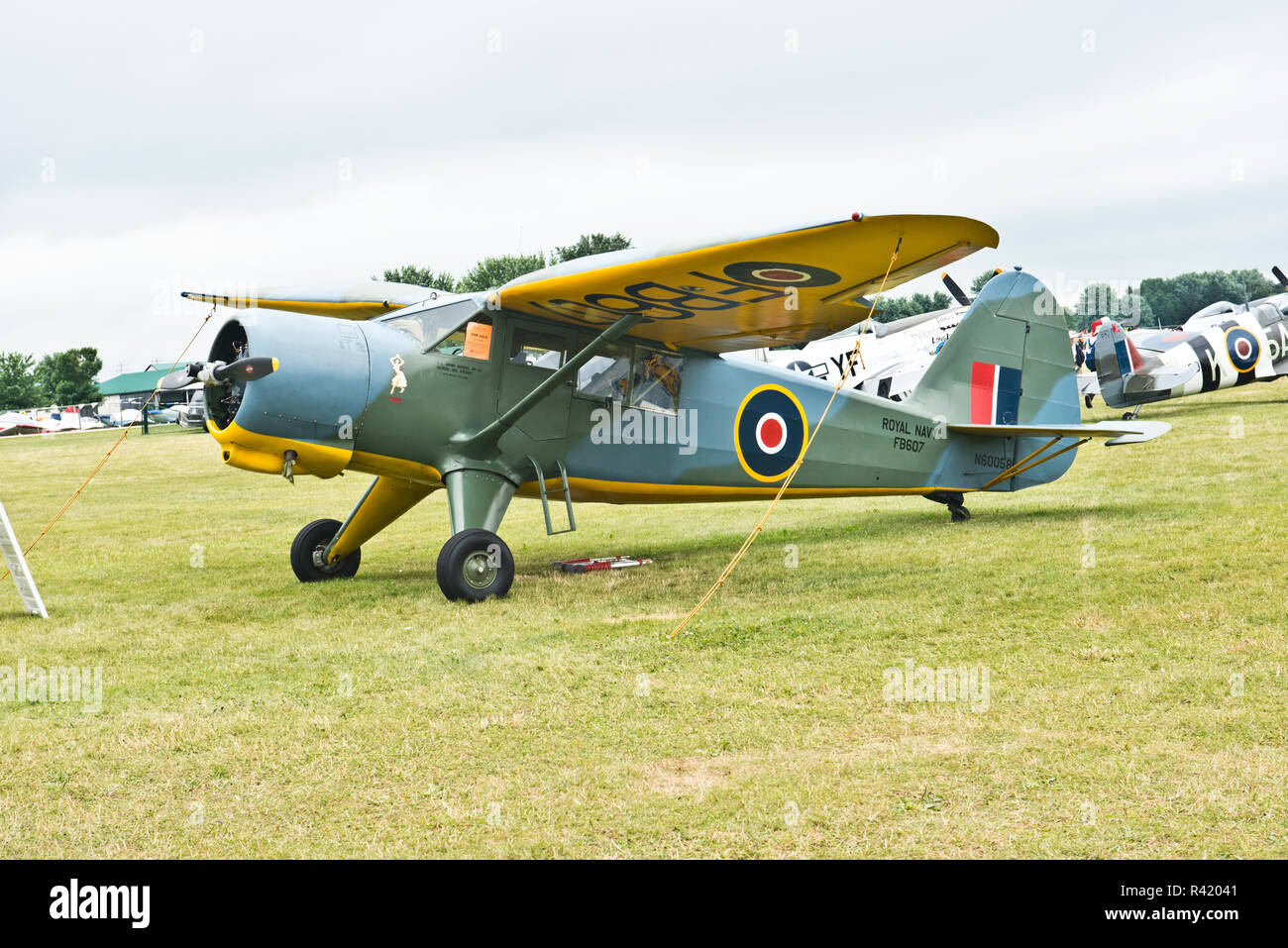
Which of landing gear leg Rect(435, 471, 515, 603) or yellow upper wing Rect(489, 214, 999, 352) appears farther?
landing gear leg Rect(435, 471, 515, 603)

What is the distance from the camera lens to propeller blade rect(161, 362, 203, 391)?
8062mm

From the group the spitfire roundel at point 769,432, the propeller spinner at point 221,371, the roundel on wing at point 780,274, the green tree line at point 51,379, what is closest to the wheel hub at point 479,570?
the propeller spinner at point 221,371

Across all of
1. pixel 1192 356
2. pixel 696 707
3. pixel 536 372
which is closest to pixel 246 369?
pixel 536 372

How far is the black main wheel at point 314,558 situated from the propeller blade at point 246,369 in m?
2.31

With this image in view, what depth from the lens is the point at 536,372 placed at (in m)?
9.42

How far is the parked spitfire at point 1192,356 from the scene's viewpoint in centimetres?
2368

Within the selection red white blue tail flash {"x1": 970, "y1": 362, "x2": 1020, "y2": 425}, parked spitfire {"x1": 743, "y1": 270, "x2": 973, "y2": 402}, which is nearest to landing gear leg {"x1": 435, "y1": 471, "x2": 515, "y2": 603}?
red white blue tail flash {"x1": 970, "y1": 362, "x2": 1020, "y2": 425}

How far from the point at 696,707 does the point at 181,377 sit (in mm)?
5199

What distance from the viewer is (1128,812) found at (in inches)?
149

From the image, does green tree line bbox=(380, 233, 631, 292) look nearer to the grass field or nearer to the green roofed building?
the green roofed building

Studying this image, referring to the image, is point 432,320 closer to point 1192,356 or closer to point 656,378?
point 656,378

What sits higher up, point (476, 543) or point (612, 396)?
point (612, 396)

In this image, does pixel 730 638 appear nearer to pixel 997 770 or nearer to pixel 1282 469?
pixel 997 770
